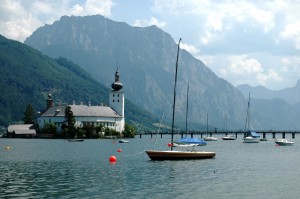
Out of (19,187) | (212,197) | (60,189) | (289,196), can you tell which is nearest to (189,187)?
(212,197)

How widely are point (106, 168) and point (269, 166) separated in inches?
1039

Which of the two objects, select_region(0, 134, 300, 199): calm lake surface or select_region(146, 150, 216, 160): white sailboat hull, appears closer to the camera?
select_region(0, 134, 300, 199): calm lake surface

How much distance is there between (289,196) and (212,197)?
767 cm

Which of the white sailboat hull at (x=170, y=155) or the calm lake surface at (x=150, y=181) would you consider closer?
the calm lake surface at (x=150, y=181)

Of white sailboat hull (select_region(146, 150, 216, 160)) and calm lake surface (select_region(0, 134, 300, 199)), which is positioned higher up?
white sailboat hull (select_region(146, 150, 216, 160))

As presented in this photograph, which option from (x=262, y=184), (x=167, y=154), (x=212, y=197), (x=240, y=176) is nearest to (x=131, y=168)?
(x=167, y=154)

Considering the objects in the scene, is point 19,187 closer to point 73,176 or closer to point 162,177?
point 73,176

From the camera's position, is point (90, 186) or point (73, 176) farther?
point (73, 176)

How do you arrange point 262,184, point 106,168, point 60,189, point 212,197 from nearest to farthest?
1. point 212,197
2. point 60,189
3. point 262,184
4. point 106,168

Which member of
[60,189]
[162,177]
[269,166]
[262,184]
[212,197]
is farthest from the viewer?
[269,166]

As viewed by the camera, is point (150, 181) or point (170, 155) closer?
point (150, 181)

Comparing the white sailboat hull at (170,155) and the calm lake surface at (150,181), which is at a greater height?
the white sailboat hull at (170,155)

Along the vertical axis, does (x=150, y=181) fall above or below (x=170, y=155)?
below

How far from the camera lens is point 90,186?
50.3m
